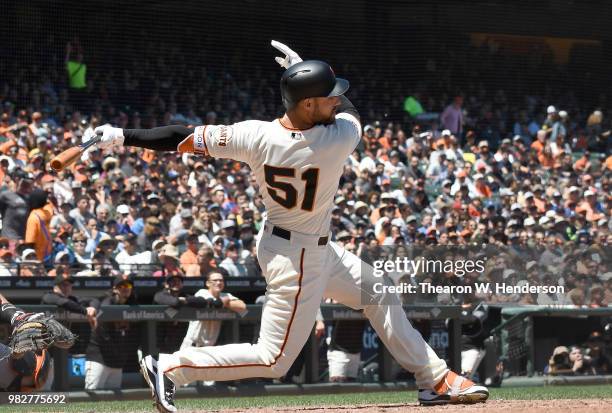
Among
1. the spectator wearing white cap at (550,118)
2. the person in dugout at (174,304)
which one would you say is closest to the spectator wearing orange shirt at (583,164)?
the spectator wearing white cap at (550,118)

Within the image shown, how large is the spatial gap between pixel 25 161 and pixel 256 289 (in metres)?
4.98

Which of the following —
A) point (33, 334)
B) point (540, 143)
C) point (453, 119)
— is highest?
point (453, 119)

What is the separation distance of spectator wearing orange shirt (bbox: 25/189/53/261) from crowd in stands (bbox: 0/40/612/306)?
0.08ft

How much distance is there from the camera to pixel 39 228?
37.7ft

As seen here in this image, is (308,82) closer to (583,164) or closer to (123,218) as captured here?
(123,218)

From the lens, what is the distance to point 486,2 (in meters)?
24.5

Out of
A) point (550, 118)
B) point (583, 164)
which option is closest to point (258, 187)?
point (583, 164)

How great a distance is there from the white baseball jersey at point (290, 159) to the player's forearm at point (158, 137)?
0.08 metres

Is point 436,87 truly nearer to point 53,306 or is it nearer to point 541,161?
point 541,161

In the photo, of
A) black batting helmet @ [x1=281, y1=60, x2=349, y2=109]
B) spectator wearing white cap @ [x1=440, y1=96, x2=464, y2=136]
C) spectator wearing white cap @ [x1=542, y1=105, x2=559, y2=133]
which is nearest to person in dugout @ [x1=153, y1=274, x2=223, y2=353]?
black batting helmet @ [x1=281, y1=60, x2=349, y2=109]

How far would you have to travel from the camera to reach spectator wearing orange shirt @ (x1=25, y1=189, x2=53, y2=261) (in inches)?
452

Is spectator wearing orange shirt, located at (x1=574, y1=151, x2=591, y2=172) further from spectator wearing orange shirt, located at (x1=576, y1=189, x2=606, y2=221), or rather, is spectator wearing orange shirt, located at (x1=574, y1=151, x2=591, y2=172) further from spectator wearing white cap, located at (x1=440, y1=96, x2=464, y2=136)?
spectator wearing orange shirt, located at (x1=576, y1=189, x2=606, y2=221)

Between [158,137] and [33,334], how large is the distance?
1213 mm

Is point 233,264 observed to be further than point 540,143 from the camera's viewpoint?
No
